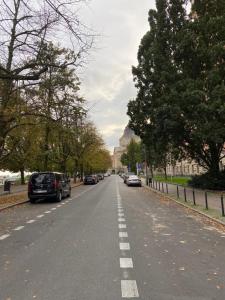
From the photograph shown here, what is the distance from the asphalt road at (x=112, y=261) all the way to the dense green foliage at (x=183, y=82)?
55.4 feet

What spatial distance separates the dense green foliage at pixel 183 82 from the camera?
29.0 metres

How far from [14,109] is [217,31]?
16.6 metres

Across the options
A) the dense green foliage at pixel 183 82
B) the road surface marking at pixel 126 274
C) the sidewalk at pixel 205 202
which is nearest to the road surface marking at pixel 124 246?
the road surface marking at pixel 126 274

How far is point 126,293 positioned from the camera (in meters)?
5.59

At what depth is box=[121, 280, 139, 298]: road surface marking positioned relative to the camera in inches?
217

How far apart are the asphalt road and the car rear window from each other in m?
11.0

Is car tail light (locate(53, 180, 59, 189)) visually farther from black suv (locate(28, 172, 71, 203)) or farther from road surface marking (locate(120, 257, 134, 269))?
road surface marking (locate(120, 257, 134, 269))

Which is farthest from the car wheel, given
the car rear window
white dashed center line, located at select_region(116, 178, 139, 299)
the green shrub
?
white dashed center line, located at select_region(116, 178, 139, 299)

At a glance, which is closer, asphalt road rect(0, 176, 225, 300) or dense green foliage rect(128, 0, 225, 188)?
asphalt road rect(0, 176, 225, 300)

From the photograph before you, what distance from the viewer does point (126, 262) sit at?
25.0 ft

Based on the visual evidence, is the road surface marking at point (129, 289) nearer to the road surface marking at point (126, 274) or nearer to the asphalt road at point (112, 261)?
the asphalt road at point (112, 261)

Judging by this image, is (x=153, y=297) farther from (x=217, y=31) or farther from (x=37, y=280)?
(x=217, y=31)

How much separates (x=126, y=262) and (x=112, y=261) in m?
0.28

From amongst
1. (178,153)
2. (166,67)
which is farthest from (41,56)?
(178,153)
